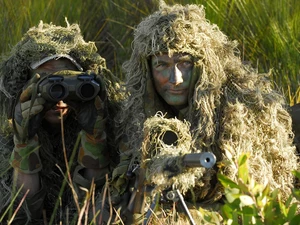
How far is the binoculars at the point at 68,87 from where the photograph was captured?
3346 mm

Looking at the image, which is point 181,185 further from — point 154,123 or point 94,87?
point 94,87

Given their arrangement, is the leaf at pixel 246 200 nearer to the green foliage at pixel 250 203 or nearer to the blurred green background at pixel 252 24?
the green foliage at pixel 250 203

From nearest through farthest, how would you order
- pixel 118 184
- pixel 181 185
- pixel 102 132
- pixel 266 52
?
pixel 181 185 < pixel 118 184 < pixel 102 132 < pixel 266 52

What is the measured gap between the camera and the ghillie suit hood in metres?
3.23

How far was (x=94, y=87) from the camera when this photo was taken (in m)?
3.41

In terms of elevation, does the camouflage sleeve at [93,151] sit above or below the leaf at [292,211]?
below

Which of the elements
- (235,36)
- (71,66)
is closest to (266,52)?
(235,36)

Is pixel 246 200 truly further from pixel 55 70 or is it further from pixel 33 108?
pixel 55 70

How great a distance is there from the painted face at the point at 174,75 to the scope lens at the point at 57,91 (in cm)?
37

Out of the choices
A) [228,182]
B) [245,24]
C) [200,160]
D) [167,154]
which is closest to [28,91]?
[167,154]

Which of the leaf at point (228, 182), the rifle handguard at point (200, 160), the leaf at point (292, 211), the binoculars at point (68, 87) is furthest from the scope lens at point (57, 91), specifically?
the leaf at point (292, 211)

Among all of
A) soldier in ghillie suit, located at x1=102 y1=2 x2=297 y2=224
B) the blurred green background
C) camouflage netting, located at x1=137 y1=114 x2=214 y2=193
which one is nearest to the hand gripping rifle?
camouflage netting, located at x1=137 y1=114 x2=214 y2=193

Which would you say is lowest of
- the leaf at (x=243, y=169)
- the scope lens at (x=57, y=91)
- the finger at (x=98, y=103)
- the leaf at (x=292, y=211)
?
the finger at (x=98, y=103)

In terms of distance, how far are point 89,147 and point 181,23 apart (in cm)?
70
